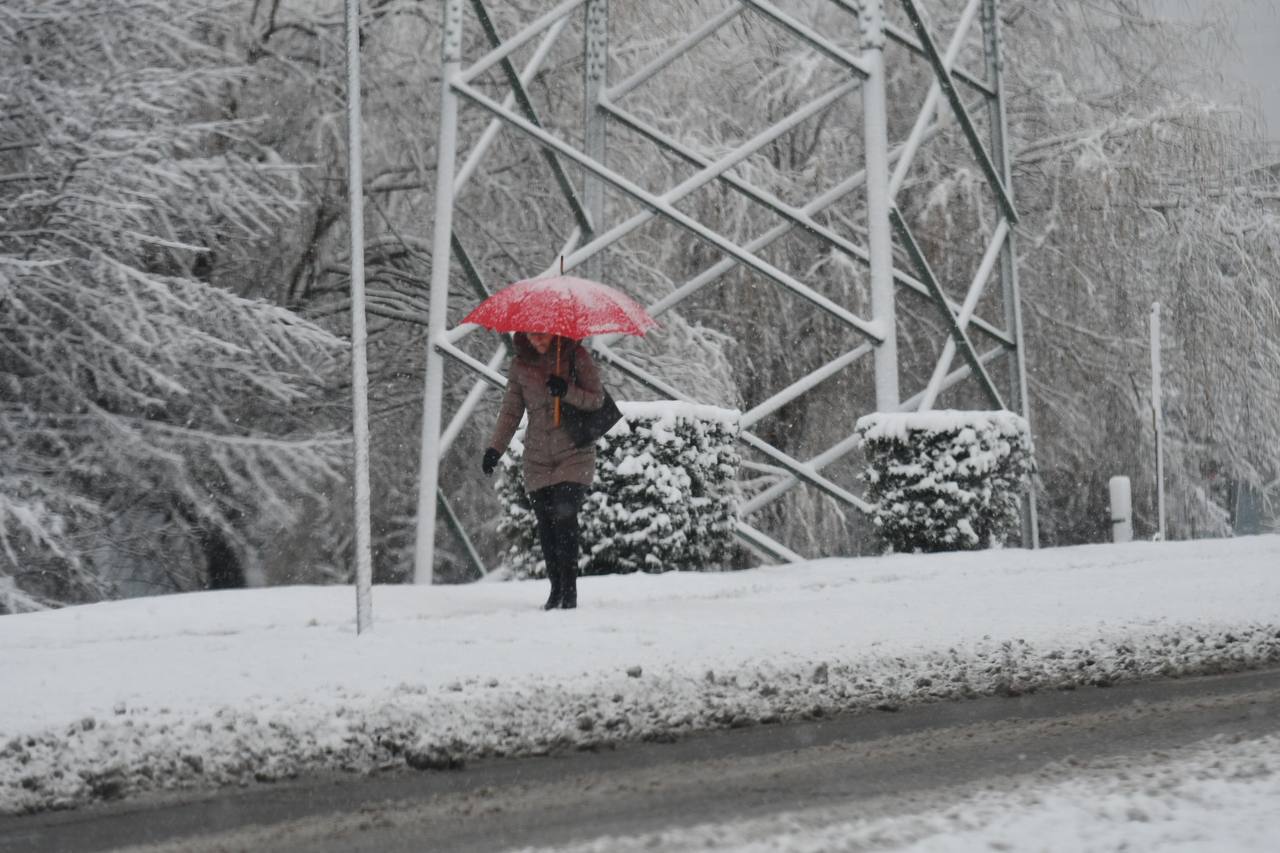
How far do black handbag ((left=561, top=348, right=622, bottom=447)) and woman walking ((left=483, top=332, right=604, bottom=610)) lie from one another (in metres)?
0.03

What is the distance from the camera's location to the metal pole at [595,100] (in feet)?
49.5

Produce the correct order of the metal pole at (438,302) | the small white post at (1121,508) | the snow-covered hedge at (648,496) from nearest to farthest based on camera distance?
1. the snow-covered hedge at (648,496)
2. the metal pole at (438,302)
3. the small white post at (1121,508)

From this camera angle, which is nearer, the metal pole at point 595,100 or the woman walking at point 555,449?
the woman walking at point 555,449

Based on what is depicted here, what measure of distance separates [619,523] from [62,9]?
20.5 ft

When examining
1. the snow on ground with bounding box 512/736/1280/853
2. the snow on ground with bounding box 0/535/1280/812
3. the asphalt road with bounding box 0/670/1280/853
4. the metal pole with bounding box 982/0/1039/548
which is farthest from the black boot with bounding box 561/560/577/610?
the metal pole with bounding box 982/0/1039/548

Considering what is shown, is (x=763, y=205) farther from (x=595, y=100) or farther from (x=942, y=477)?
(x=942, y=477)

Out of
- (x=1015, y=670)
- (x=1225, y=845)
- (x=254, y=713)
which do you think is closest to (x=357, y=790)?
(x=254, y=713)

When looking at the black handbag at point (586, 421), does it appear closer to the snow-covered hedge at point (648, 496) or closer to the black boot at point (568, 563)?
the black boot at point (568, 563)

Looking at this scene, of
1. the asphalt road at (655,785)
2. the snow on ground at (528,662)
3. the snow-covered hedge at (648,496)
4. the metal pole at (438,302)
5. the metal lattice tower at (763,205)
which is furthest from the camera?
the metal pole at (438,302)

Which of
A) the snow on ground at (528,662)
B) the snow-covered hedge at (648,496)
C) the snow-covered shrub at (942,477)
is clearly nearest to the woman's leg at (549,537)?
the snow on ground at (528,662)

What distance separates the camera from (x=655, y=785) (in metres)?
4.65

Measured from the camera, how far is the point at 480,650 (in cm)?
670

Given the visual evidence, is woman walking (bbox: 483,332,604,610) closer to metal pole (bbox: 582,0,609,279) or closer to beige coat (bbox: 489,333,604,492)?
beige coat (bbox: 489,333,604,492)

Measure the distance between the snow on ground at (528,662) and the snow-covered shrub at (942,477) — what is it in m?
1.85
